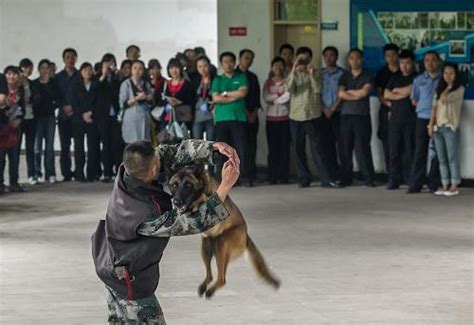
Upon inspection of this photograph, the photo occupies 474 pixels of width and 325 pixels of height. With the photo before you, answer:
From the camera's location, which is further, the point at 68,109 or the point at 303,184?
the point at 68,109

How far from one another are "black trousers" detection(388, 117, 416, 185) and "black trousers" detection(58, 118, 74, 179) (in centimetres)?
482

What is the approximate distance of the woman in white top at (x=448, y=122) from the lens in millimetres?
15625

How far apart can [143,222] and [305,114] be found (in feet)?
35.6

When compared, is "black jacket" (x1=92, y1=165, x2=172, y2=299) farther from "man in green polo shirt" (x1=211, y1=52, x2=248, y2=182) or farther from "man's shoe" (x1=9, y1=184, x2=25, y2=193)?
"man's shoe" (x1=9, y1=184, x2=25, y2=193)

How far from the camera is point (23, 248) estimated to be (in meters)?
12.5

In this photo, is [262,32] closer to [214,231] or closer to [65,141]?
[65,141]

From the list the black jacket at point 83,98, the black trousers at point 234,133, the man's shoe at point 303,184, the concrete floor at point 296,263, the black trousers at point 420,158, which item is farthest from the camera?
the black jacket at point 83,98

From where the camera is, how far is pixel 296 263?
1141 centimetres

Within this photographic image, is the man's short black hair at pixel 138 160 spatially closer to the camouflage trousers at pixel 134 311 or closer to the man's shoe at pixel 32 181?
the camouflage trousers at pixel 134 311

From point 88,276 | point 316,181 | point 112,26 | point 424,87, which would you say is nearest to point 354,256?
point 88,276

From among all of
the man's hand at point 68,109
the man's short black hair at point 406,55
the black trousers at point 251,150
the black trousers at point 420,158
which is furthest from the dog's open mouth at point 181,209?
the man's hand at point 68,109

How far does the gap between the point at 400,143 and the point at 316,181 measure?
1.76m

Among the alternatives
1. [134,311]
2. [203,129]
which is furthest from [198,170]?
[203,129]

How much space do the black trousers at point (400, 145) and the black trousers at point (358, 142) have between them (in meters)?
0.37
